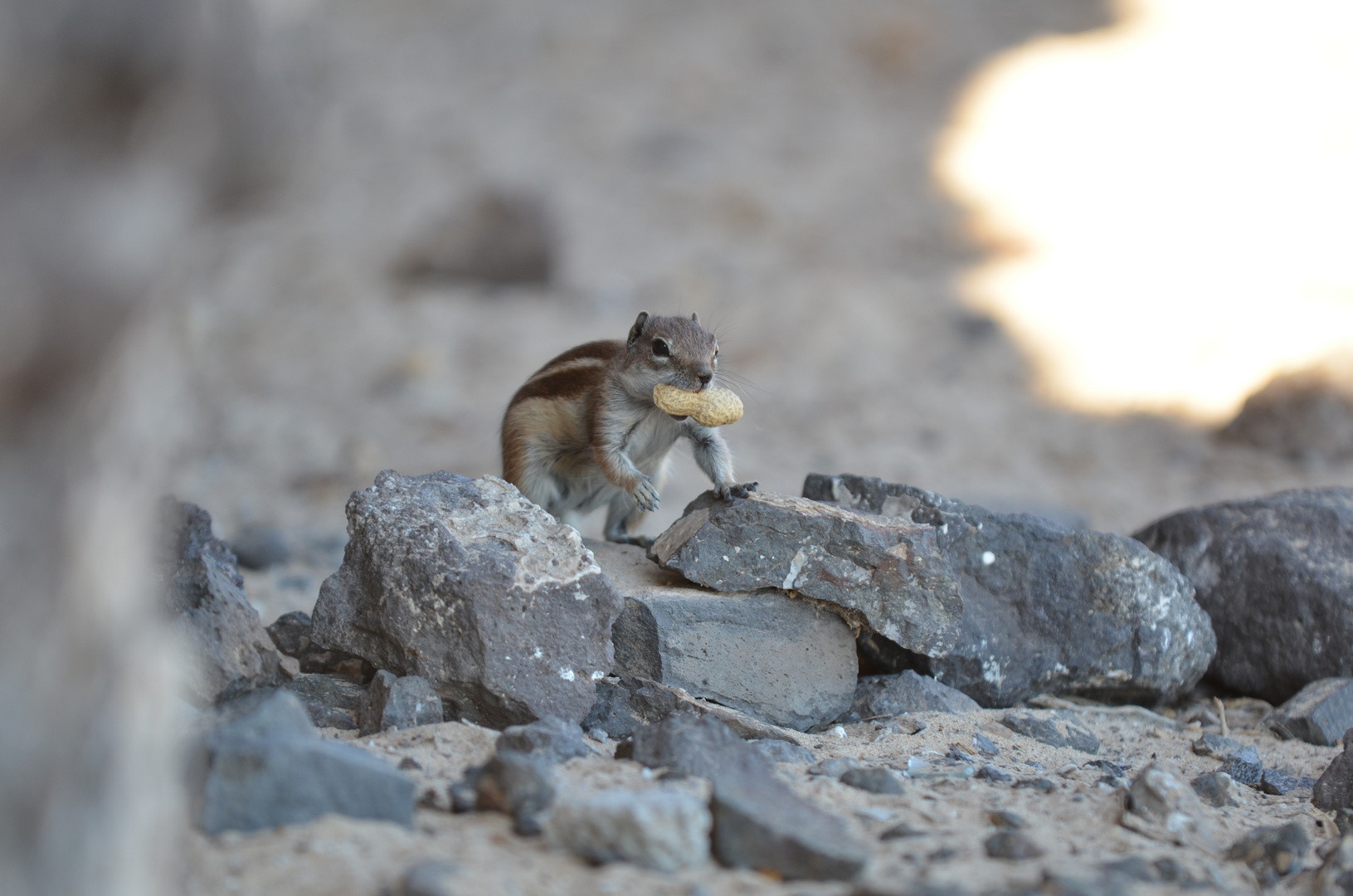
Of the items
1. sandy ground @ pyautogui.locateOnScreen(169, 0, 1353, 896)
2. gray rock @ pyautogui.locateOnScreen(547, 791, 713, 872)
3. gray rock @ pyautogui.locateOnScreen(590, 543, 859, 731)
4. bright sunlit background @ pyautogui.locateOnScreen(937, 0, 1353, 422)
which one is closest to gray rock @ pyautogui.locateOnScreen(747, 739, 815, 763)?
A: sandy ground @ pyautogui.locateOnScreen(169, 0, 1353, 896)

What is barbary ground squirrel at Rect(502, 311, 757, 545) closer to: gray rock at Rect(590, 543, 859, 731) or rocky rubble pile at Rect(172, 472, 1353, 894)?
rocky rubble pile at Rect(172, 472, 1353, 894)

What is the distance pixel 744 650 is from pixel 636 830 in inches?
60.4

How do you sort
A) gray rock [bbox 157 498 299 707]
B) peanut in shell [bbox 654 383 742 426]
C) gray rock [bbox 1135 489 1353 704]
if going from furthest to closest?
gray rock [bbox 1135 489 1353 704], peanut in shell [bbox 654 383 742 426], gray rock [bbox 157 498 299 707]

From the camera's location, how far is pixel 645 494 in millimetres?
4586

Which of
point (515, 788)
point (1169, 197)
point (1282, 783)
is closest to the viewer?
point (515, 788)

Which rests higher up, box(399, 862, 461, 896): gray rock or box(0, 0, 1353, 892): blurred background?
box(0, 0, 1353, 892): blurred background

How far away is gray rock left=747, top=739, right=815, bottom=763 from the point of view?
10.8 ft

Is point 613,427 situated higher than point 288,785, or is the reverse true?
point 613,427

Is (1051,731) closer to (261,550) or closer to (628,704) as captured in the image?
(628,704)

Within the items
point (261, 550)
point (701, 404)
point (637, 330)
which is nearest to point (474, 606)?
point (701, 404)

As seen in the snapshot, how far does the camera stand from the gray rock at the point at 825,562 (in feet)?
13.0

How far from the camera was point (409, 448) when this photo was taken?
9.15 meters

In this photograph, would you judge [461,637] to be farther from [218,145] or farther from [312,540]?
[312,540]

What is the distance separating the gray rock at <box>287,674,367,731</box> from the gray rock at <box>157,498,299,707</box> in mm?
78
